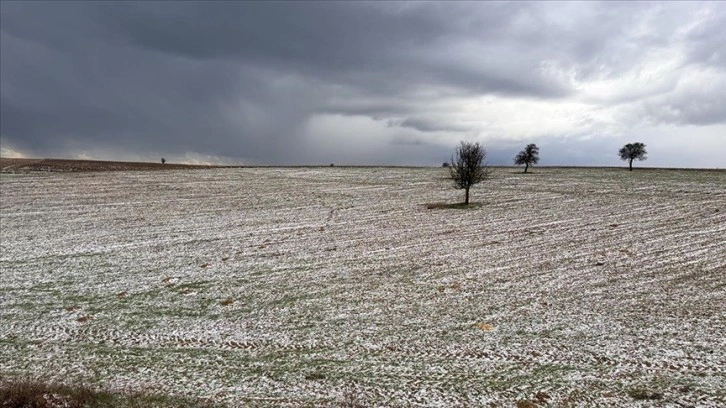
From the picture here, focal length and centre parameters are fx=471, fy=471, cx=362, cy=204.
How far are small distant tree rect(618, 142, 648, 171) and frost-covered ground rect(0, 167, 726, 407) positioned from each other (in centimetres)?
6170

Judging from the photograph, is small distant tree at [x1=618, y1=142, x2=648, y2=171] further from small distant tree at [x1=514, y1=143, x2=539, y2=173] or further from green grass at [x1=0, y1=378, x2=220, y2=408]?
green grass at [x1=0, y1=378, x2=220, y2=408]

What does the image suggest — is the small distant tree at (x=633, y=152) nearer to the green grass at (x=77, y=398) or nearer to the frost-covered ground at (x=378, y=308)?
the frost-covered ground at (x=378, y=308)

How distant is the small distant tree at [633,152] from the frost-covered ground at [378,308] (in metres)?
61.7

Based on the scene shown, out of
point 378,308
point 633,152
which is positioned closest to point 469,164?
point 378,308

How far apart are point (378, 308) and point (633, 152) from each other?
299 ft

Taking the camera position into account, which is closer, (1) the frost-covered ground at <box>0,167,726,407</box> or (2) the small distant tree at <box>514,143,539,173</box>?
(1) the frost-covered ground at <box>0,167,726,407</box>

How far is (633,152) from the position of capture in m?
89.2

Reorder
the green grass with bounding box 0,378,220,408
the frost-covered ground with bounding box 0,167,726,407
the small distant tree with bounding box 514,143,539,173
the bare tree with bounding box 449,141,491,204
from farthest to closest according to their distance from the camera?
the small distant tree with bounding box 514,143,539,173 → the bare tree with bounding box 449,141,491,204 → the frost-covered ground with bounding box 0,167,726,407 → the green grass with bounding box 0,378,220,408

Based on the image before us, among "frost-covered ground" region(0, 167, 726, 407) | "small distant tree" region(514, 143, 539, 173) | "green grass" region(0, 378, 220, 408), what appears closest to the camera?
"green grass" region(0, 378, 220, 408)

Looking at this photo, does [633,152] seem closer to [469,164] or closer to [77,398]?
[469,164]

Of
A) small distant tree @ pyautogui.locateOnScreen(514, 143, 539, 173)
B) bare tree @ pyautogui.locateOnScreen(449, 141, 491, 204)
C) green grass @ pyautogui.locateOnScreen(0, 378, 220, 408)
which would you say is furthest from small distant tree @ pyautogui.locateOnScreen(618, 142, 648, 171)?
green grass @ pyautogui.locateOnScreen(0, 378, 220, 408)

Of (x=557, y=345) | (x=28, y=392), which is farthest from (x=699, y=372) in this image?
(x=28, y=392)

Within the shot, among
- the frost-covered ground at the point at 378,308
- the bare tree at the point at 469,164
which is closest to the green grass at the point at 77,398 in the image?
the frost-covered ground at the point at 378,308

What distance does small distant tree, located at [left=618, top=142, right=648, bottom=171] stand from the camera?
292 ft
